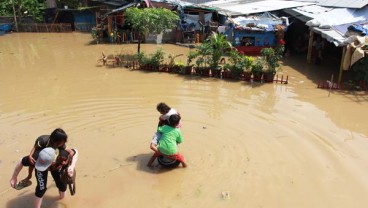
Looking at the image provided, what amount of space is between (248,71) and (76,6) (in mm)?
17883

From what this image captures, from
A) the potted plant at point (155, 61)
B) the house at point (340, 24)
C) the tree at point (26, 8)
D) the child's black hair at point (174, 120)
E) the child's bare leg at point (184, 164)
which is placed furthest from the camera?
the tree at point (26, 8)

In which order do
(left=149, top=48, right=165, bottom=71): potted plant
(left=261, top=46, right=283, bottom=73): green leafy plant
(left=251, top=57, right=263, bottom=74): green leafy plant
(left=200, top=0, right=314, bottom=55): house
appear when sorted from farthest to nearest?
(left=200, top=0, right=314, bottom=55): house < (left=149, top=48, right=165, bottom=71): potted plant < (left=251, top=57, right=263, bottom=74): green leafy plant < (left=261, top=46, right=283, bottom=73): green leafy plant

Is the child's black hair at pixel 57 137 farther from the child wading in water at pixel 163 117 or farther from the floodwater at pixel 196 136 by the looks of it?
the child wading in water at pixel 163 117

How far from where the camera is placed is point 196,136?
9.25 meters

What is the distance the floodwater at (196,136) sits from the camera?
6910 millimetres

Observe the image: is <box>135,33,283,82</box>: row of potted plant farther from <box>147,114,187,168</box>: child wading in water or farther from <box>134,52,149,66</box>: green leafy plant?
<box>147,114,187,168</box>: child wading in water

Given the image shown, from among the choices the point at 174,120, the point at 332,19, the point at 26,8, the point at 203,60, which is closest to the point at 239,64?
the point at 203,60

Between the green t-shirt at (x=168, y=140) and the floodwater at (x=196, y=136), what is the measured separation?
635 mm

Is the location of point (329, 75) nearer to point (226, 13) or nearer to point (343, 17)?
point (343, 17)

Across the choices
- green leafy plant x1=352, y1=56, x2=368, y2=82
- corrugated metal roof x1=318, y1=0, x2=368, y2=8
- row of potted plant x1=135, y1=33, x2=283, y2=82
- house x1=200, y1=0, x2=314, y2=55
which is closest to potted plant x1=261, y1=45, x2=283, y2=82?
row of potted plant x1=135, y1=33, x2=283, y2=82

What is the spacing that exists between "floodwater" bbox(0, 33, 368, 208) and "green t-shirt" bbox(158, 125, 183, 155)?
63cm

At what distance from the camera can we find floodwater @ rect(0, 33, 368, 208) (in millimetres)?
6910

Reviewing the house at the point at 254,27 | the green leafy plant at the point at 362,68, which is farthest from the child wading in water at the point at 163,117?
the house at the point at 254,27

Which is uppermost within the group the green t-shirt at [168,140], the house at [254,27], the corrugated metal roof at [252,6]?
the corrugated metal roof at [252,6]
